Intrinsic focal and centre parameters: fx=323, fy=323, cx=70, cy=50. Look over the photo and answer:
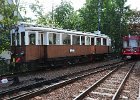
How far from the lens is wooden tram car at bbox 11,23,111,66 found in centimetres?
1934

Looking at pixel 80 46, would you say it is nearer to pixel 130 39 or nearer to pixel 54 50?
pixel 54 50

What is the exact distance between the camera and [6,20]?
19.3 m

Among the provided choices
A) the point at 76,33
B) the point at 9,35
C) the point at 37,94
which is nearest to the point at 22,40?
the point at 9,35

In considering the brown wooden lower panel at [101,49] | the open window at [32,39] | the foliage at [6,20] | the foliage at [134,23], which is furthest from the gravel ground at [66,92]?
the foliage at [134,23]

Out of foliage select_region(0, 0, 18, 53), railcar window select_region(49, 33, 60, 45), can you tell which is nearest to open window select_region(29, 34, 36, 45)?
foliage select_region(0, 0, 18, 53)

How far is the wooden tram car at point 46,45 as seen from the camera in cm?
1934

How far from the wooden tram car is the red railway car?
8.71 m

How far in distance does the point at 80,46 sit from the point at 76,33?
5.57ft

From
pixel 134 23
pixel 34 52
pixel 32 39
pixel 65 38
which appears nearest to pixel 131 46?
pixel 65 38

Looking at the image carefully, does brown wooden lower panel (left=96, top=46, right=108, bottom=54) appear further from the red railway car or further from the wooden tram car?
the wooden tram car

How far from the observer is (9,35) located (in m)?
21.4

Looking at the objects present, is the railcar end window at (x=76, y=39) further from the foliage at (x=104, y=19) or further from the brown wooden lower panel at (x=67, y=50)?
the foliage at (x=104, y=19)

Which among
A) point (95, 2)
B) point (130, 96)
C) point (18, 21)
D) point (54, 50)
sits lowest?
point (130, 96)

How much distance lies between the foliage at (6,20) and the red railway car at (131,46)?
17.1 m
